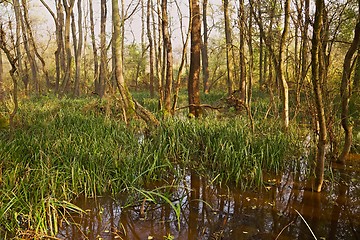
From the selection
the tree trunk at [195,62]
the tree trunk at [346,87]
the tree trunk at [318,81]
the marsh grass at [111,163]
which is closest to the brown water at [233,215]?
the marsh grass at [111,163]

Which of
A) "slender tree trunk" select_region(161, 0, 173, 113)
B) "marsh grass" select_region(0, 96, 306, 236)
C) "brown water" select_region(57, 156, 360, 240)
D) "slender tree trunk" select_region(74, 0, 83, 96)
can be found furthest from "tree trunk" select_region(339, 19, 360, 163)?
"slender tree trunk" select_region(74, 0, 83, 96)

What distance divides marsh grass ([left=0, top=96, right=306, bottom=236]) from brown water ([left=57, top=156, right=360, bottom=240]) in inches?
6.9

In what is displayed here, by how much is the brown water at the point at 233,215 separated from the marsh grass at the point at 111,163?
0.18m

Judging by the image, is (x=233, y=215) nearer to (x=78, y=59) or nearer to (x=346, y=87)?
(x=346, y=87)

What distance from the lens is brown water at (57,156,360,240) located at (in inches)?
114

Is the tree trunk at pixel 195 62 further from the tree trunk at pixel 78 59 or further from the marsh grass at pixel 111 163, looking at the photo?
the tree trunk at pixel 78 59

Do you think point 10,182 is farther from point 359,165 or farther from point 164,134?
point 359,165

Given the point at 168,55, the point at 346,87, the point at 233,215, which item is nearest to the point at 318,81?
the point at 346,87

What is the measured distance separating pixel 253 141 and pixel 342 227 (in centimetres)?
193

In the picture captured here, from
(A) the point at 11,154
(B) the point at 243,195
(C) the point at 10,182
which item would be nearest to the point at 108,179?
(C) the point at 10,182

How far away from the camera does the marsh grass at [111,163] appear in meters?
2.93

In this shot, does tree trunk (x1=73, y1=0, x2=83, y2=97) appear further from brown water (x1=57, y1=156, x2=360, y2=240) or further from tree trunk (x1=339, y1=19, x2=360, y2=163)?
tree trunk (x1=339, y1=19, x2=360, y2=163)

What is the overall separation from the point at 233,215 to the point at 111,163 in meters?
1.68

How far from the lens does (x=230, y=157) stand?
425cm
